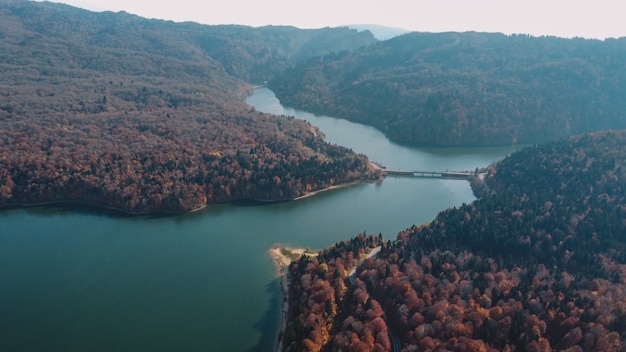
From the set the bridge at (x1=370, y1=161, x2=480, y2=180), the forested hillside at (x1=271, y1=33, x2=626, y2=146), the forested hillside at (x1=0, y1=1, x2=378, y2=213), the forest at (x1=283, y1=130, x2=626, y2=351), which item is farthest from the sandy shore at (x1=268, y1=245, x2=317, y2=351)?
the forested hillside at (x1=271, y1=33, x2=626, y2=146)

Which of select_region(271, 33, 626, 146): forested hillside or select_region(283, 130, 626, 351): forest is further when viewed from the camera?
select_region(271, 33, 626, 146): forested hillside

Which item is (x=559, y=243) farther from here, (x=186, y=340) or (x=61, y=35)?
(x=61, y=35)

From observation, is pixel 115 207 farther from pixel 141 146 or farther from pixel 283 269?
pixel 283 269

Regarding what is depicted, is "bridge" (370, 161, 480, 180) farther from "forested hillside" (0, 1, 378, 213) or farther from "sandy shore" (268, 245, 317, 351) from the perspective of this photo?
"sandy shore" (268, 245, 317, 351)

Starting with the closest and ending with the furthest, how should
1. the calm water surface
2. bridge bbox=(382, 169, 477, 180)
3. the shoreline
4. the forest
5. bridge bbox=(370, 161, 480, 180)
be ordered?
the forest → the calm water surface → the shoreline → bridge bbox=(370, 161, 480, 180) → bridge bbox=(382, 169, 477, 180)

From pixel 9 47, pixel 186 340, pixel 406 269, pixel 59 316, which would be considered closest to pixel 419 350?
pixel 406 269

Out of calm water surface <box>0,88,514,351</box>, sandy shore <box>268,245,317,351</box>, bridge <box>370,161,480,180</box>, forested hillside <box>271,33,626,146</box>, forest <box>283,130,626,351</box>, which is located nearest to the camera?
forest <box>283,130,626,351</box>
